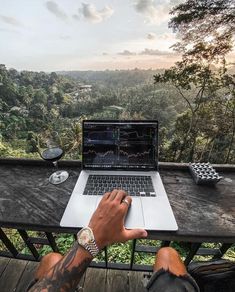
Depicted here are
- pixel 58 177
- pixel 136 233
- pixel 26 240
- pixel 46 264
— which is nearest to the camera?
pixel 136 233

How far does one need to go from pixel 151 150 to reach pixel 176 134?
20.4ft

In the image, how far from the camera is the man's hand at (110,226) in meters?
0.68

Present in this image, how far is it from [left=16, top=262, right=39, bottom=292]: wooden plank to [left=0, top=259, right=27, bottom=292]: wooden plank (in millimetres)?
26

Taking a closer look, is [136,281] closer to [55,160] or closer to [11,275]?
[11,275]

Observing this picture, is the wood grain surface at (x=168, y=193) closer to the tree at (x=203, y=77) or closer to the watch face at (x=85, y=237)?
the watch face at (x=85, y=237)

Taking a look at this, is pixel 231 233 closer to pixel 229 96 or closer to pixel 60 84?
pixel 229 96

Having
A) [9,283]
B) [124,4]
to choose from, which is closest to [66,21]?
Answer: [124,4]

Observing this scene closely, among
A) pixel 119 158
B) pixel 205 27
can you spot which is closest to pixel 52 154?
pixel 119 158

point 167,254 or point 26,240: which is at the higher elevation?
point 167,254

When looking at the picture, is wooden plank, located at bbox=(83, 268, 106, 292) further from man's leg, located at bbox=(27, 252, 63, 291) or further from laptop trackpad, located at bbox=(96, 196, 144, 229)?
laptop trackpad, located at bbox=(96, 196, 144, 229)

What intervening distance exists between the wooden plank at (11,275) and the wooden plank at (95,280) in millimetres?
536

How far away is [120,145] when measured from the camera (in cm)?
112

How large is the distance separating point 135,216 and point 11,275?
1.33m

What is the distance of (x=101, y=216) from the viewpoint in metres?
0.72
